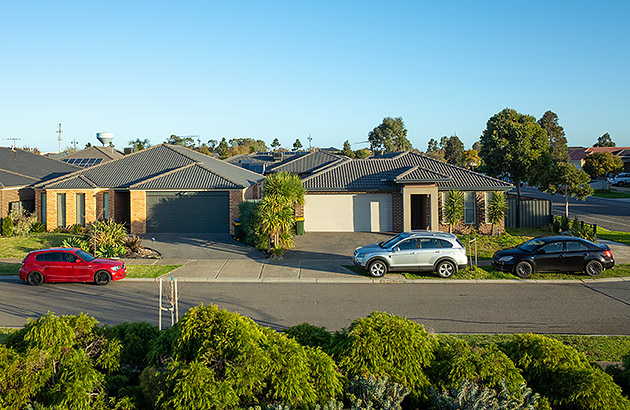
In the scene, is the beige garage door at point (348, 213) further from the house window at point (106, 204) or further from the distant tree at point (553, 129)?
the distant tree at point (553, 129)

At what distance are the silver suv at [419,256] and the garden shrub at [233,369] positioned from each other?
11.5m

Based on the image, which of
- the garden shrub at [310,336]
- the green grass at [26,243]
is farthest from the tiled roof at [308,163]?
the garden shrub at [310,336]

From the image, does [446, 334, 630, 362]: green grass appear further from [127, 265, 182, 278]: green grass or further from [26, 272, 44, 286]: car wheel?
[26, 272, 44, 286]: car wheel

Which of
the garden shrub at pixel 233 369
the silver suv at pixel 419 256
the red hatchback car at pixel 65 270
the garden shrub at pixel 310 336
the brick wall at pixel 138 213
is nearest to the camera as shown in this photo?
the garden shrub at pixel 233 369

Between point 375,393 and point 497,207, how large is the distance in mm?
22651

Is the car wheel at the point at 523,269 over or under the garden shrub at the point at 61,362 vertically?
under

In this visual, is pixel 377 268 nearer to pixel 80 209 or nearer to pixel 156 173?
pixel 156 173

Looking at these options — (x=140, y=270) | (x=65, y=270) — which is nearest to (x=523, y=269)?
(x=140, y=270)

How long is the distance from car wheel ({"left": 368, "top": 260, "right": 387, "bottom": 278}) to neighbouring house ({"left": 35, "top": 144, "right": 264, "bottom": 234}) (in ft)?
37.0

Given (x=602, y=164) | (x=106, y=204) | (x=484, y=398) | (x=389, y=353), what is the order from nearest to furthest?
(x=484, y=398) → (x=389, y=353) → (x=106, y=204) → (x=602, y=164)

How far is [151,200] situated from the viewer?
27.6 meters

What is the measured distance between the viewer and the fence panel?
29.7m

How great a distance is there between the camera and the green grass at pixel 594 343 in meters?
9.45

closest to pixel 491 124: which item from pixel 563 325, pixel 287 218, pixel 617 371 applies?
pixel 287 218
